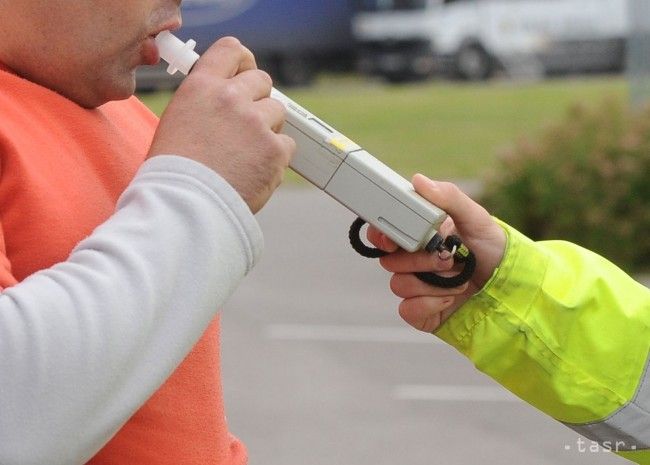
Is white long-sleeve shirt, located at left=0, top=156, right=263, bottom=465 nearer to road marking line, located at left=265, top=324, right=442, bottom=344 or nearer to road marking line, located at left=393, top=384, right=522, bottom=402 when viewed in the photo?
road marking line, located at left=393, top=384, right=522, bottom=402

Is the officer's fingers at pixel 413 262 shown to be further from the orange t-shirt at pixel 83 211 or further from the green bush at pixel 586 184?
the green bush at pixel 586 184

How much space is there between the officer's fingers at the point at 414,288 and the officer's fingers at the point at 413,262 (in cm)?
5

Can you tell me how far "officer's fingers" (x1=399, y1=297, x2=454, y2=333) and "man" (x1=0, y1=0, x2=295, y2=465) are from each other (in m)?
0.38

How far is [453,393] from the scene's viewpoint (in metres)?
7.00

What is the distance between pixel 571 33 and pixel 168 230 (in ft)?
80.0

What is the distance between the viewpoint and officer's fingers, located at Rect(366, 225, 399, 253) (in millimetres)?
1764

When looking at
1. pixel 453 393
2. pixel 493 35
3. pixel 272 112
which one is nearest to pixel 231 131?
pixel 272 112

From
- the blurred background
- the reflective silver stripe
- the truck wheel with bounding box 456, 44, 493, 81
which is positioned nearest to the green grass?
the blurred background

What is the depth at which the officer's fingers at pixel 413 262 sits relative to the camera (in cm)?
180

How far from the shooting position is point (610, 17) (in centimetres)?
2477

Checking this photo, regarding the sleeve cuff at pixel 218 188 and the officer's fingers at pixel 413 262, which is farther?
the officer's fingers at pixel 413 262

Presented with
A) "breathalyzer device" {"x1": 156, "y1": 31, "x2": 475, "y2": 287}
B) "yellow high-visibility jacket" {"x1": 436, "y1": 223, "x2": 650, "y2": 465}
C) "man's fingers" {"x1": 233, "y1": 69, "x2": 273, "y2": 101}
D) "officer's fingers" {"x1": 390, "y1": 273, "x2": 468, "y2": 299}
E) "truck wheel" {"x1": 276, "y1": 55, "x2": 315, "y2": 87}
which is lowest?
"truck wheel" {"x1": 276, "y1": 55, "x2": 315, "y2": 87}

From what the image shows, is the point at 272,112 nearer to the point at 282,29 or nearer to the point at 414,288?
the point at 414,288

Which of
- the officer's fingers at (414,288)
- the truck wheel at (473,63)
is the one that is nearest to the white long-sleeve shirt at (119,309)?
the officer's fingers at (414,288)
